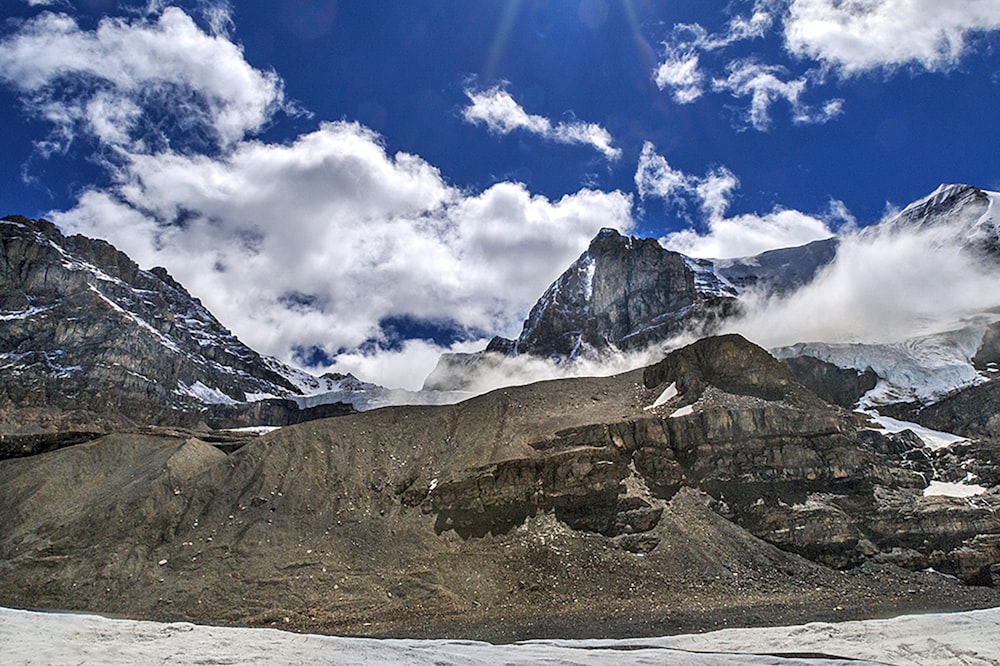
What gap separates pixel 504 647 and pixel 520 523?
73.7 feet

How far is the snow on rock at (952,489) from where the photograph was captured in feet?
180

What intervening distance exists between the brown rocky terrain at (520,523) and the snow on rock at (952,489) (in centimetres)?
111

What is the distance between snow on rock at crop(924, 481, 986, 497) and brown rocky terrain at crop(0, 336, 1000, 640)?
1108 mm

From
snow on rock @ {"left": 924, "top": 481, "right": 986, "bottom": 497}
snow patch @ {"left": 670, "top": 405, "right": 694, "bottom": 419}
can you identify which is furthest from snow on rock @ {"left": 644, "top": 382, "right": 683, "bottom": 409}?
snow on rock @ {"left": 924, "top": 481, "right": 986, "bottom": 497}

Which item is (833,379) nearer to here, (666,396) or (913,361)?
(913,361)

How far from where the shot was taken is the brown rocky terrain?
39906 millimetres

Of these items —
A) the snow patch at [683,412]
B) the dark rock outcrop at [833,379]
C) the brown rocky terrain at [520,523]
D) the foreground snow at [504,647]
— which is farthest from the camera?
the dark rock outcrop at [833,379]

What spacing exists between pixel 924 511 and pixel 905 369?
3186 inches

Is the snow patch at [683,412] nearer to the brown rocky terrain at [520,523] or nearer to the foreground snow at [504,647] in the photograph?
the brown rocky terrain at [520,523]

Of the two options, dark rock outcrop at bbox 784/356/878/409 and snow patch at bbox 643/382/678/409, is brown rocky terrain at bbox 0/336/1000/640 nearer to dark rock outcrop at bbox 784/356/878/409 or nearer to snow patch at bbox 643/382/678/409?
snow patch at bbox 643/382/678/409

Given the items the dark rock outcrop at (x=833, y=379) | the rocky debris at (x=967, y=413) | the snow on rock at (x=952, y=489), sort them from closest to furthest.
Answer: the snow on rock at (x=952, y=489)
the rocky debris at (x=967, y=413)
the dark rock outcrop at (x=833, y=379)

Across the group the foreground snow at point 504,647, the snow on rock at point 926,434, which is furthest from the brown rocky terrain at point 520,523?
the snow on rock at point 926,434

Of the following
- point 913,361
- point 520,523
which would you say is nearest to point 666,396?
point 520,523

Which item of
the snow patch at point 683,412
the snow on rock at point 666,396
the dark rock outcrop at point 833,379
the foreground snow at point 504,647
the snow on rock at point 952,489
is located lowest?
the foreground snow at point 504,647
